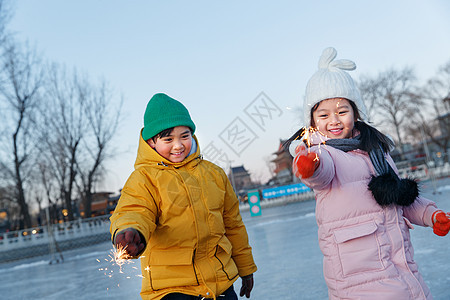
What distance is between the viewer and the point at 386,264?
4.97ft

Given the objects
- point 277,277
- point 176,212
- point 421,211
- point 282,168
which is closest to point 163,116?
point 176,212

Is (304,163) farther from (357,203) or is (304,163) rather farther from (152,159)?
(152,159)

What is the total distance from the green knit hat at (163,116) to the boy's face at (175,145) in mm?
42

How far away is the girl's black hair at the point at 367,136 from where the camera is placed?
5.66 ft

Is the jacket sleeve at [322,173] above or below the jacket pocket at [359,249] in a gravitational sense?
above

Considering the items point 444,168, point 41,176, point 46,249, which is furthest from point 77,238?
point 444,168

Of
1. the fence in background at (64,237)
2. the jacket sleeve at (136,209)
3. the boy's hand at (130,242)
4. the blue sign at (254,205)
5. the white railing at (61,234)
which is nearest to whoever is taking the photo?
the boy's hand at (130,242)

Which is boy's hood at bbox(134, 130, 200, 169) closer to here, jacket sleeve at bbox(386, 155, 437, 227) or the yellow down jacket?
the yellow down jacket

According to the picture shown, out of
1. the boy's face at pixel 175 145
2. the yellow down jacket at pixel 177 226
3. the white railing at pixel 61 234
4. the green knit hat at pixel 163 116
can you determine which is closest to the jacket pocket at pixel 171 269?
the yellow down jacket at pixel 177 226

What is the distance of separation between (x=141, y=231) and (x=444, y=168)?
23.2 m

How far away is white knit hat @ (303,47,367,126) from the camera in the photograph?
178 centimetres

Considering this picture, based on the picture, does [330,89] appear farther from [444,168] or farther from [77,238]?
[444,168]

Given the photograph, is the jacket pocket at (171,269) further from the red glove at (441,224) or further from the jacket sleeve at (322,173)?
the red glove at (441,224)

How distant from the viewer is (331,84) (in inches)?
70.4
